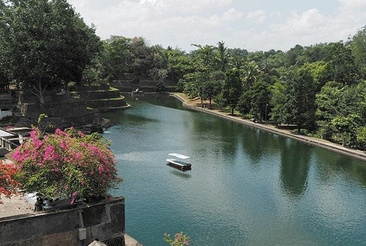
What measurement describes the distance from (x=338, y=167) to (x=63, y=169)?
27.8 metres

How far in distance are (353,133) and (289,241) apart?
22.3 meters

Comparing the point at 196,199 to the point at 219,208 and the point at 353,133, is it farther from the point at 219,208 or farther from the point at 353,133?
the point at 353,133

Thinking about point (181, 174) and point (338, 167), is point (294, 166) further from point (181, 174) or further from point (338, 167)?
point (181, 174)

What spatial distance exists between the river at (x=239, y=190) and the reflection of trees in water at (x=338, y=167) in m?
0.08

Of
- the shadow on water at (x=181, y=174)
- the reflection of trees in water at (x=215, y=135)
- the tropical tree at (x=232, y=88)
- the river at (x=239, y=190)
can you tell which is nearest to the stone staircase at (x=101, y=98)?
the reflection of trees in water at (x=215, y=135)

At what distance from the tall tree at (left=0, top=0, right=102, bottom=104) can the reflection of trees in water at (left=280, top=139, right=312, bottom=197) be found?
2459 cm

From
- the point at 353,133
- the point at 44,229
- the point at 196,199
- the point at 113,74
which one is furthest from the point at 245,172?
the point at 113,74

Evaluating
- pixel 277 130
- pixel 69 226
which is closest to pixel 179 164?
pixel 69 226

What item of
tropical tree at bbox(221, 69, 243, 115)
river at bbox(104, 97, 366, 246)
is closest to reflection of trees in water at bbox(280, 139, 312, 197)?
river at bbox(104, 97, 366, 246)

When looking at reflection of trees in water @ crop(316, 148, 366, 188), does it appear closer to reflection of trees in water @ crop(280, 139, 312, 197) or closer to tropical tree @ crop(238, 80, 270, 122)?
reflection of trees in water @ crop(280, 139, 312, 197)

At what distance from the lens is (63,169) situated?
→ 12125mm

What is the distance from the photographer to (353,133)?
3834 cm

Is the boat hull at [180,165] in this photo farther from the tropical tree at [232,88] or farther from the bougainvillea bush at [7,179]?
the tropical tree at [232,88]

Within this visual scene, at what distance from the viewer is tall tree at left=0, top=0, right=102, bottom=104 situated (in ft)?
122
